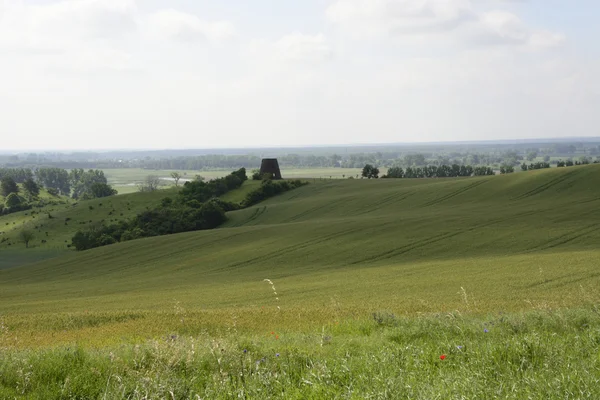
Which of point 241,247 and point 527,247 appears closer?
point 527,247

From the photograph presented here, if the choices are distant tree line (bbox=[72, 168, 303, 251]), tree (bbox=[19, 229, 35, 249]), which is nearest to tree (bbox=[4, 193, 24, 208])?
tree (bbox=[19, 229, 35, 249])

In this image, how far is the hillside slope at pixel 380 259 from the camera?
24766mm

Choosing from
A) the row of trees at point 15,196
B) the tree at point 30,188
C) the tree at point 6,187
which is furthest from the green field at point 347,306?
the tree at point 6,187

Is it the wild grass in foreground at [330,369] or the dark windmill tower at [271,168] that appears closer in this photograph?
the wild grass in foreground at [330,369]

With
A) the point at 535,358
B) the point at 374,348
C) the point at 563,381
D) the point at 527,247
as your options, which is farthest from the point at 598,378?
the point at 527,247

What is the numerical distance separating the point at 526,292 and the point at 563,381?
55.0 ft

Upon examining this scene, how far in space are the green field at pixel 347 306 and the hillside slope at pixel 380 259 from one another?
0.70 ft

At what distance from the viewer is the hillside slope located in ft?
81.3

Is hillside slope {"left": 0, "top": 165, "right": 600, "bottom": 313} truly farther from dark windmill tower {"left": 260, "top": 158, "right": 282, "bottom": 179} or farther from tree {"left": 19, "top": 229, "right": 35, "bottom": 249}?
dark windmill tower {"left": 260, "top": 158, "right": 282, "bottom": 179}

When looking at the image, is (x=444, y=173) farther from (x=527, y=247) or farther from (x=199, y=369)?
(x=199, y=369)

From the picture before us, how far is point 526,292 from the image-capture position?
21969mm

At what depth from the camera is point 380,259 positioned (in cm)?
4247

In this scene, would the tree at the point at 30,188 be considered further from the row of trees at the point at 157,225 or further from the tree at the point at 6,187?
the row of trees at the point at 157,225

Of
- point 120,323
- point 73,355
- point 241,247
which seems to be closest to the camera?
point 73,355
